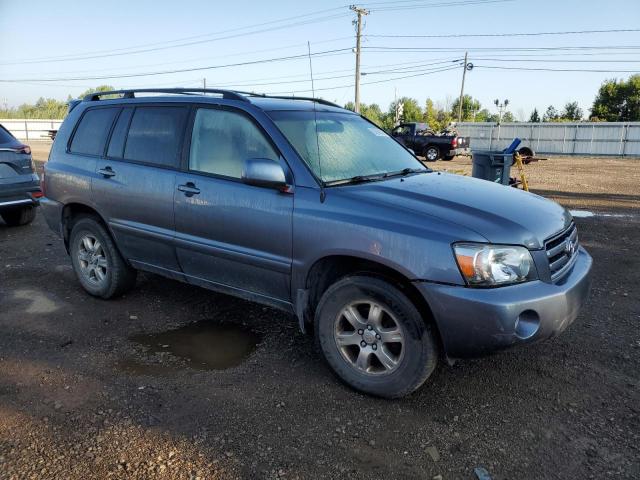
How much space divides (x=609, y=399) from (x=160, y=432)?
8.77 ft

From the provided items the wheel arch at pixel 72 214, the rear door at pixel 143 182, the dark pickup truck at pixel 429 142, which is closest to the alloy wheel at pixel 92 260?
the wheel arch at pixel 72 214

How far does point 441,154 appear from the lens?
78.8 feet

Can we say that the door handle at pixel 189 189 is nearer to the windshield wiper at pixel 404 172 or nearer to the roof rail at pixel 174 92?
the roof rail at pixel 174 92

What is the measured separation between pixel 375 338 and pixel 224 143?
1.81m

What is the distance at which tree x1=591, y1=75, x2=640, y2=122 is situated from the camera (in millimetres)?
47219

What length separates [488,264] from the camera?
2.80 m

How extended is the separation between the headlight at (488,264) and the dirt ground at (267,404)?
84 cm

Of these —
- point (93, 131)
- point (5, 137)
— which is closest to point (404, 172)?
point (93, 131)

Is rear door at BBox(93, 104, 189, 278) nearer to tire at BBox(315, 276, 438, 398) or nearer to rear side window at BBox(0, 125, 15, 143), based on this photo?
tire at BBox(315, 276, 438, 398)

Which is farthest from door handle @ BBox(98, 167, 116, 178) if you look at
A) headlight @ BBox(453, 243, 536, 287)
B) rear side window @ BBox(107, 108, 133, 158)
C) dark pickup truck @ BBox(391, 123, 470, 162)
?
dark pickup truck @ BBox(391, 123, 470, 162)

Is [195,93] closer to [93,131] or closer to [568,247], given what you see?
[93,131]

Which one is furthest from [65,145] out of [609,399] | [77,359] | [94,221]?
[609,399]

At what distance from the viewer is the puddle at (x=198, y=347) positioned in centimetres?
366

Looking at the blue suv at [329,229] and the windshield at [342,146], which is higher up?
the windshield at [342,146]
